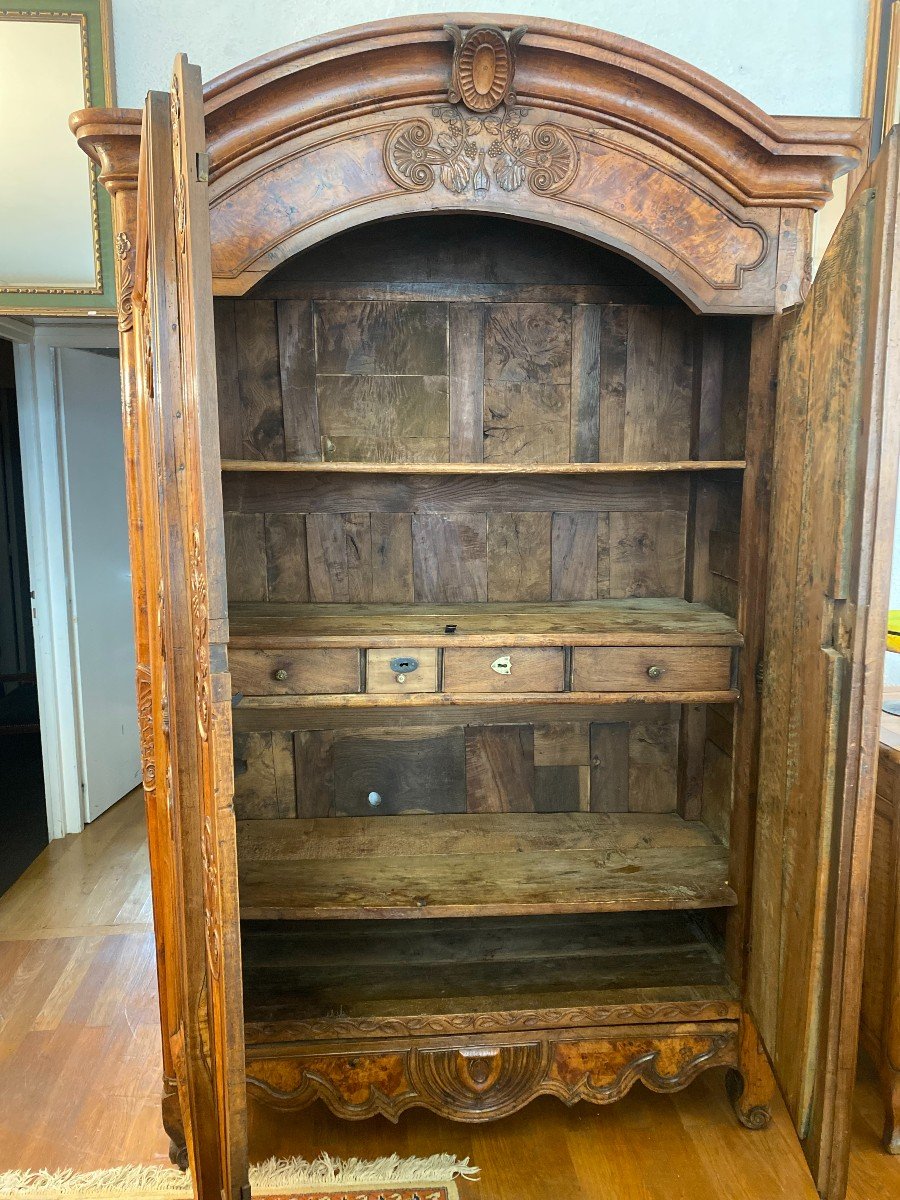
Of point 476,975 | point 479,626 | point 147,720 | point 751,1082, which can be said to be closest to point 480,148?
point 479,626

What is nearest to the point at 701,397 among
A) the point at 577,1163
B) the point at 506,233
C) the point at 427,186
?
the point at 506,233

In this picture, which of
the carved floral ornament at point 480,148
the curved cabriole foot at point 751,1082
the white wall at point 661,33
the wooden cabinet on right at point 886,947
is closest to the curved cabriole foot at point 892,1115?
the wooden cabinet on right at point 886,947

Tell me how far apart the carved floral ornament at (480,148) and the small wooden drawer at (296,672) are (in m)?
0.93

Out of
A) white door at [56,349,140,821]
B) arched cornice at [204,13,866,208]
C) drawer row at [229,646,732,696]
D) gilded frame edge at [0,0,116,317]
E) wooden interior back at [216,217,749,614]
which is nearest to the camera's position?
arched cornice at [204,13,866,208]

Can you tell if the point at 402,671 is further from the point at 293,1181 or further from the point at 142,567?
the point at 293,1181

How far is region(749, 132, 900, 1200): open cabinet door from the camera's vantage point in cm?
133

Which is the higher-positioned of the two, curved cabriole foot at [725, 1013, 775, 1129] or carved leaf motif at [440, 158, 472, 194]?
carved leaf motif at [440, 158, 472, 194]

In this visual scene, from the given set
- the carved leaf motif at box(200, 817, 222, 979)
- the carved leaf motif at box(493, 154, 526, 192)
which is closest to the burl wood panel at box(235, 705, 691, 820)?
the carved leaf motif at box(200, 817, 222, 979)

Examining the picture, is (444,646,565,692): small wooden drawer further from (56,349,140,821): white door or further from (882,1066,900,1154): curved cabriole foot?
(56,349,140,821): white door

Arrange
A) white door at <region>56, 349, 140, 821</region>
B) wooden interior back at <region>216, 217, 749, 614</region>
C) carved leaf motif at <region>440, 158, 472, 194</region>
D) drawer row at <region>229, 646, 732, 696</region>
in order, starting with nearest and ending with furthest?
carved leaf motif at <region>440, 158, 472, 194</region> < drawer row at <region>229, 646, 732, 696</region> < wooden interior back at <region>216, 217, 749, 614</region> < white door at <region>56, 349, 140, 821</region>

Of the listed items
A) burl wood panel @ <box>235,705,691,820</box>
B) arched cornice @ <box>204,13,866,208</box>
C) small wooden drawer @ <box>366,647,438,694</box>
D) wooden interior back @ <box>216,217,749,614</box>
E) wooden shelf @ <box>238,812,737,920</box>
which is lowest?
wooden shelf @ <box>238,812,737,920</box>

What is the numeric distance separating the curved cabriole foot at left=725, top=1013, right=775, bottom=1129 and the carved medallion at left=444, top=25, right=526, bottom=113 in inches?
75.5

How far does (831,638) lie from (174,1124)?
1678 millimetres

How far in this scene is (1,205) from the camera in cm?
257
